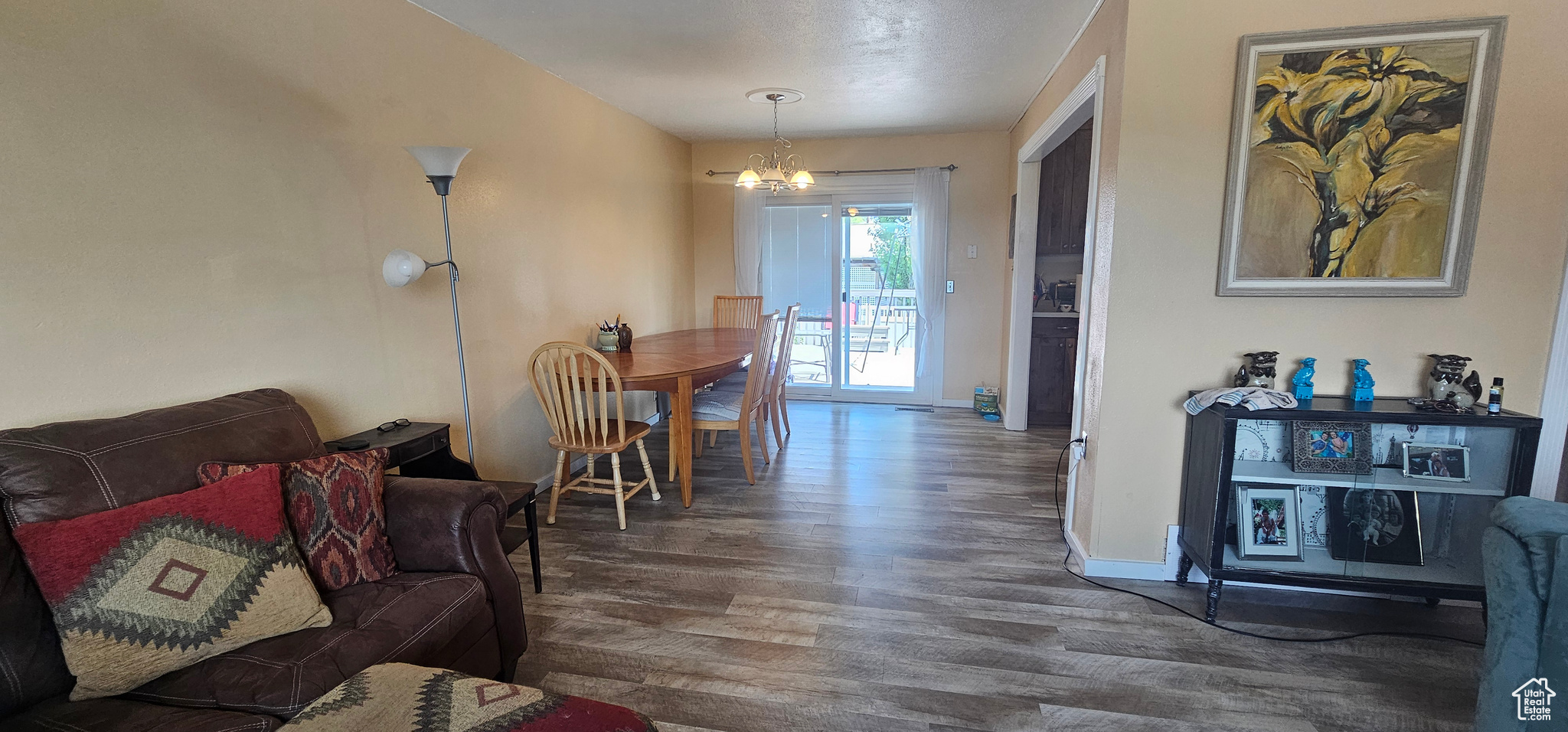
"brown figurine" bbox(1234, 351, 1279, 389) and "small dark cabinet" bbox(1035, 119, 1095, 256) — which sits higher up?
"small dark cabinet" bbox(1035, 119, 1095, 256)

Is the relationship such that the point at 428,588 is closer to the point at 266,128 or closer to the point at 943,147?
the point at 266,128

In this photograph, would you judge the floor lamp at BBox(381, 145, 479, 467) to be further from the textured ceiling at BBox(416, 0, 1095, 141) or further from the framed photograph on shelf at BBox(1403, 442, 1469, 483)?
the framed photograph on shelf at BBox(1403, 442, 1469, 483)

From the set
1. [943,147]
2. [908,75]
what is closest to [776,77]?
[908,75]

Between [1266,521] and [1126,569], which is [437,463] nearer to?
[1126,569]

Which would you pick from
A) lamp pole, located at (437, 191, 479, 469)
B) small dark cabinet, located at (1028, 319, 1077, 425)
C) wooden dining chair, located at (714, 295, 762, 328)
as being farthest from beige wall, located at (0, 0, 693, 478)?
small dark cabinet, located at (1028, 319, 1077, 425)

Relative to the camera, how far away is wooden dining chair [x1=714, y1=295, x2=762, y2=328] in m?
5.21

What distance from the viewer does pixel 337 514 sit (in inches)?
63.7

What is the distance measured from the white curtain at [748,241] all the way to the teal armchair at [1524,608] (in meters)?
4.76

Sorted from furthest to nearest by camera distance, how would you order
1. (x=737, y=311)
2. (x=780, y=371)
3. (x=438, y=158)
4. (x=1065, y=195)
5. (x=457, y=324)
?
(x=737, y=311), (x=1065, y=195), (x=780, y=371), (x=457, y=324), (x=438, y=158)

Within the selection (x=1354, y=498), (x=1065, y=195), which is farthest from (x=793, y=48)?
(x=1354, y=498)

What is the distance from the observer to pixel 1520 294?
6.74 ft

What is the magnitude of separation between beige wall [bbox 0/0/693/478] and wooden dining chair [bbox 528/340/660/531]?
0.37 meters

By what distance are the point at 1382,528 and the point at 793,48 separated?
10.1ft

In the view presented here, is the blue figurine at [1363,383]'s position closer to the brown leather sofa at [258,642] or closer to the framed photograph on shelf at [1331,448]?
the framed photograph on shelf at [1331,448]
